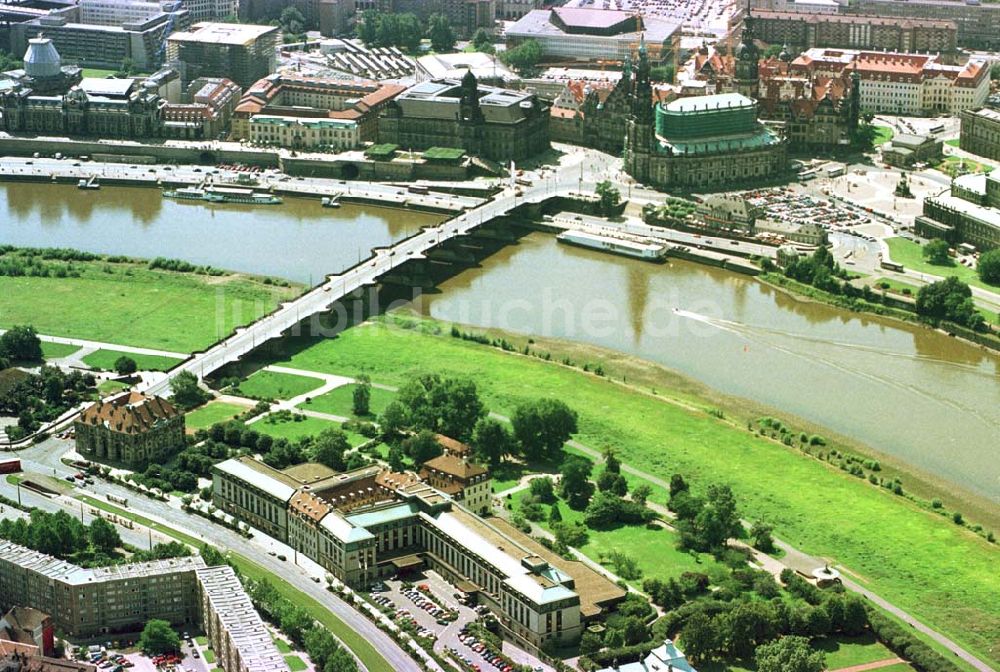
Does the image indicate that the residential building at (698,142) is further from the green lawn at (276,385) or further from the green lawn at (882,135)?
the green lawn at (276,385)

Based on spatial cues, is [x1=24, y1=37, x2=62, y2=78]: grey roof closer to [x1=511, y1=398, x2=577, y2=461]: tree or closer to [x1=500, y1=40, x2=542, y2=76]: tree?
[x1=500, y1=40, x2=542, y2=76]: tree

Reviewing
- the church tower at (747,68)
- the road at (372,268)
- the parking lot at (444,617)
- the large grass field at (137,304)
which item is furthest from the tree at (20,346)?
the church tower at (747,68)

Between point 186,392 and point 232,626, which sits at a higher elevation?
point 186,392

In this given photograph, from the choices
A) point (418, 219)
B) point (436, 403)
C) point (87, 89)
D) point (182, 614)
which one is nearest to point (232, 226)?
point (418, 219)

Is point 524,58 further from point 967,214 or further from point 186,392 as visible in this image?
point 186,392

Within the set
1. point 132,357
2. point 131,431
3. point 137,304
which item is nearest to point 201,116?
point 137,304

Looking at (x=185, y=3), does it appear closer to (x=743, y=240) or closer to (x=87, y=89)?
(x=87, y=89)
